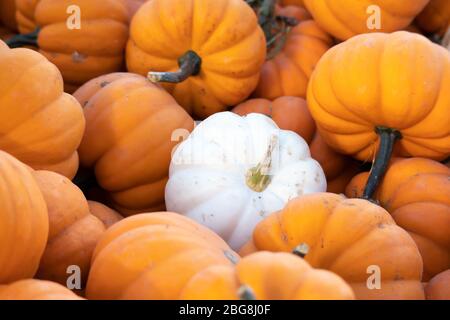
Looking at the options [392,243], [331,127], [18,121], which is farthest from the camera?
[331,127]

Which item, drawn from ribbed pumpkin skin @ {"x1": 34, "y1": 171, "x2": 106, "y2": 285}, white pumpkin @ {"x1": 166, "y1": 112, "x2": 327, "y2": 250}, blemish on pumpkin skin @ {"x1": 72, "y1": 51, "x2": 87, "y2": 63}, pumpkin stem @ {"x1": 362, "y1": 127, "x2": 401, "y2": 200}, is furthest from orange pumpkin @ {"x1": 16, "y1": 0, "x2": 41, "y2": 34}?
pumpkin stem @ {"x1": 362, "y1": 127, "x2": 401, "y2": 200}

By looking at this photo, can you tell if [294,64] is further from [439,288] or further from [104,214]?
[439,288]

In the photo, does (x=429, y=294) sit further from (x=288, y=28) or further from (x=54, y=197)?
(x=288, y=28)

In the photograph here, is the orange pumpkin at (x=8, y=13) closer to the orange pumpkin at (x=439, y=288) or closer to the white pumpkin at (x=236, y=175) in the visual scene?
the white pumpkin at (x=236, y=175)

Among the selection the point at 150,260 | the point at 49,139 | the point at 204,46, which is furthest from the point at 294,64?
the point at 150,260

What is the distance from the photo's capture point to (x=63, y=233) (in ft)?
5.85

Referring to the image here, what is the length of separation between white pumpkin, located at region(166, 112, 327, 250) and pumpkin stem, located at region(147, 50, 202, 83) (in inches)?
8.6

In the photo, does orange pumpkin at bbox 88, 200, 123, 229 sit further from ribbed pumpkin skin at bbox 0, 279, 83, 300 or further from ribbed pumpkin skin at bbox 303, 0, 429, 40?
ribbed pumpkin skin at bbox 303, 0, 429, 40

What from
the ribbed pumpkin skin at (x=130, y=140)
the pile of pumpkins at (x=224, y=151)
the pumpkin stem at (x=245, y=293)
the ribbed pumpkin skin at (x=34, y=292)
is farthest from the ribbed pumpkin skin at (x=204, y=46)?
the pumpkin stem at (x=245, y=293)

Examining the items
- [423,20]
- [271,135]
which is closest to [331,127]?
[271,135]

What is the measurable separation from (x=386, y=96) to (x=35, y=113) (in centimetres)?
98

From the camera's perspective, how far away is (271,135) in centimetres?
233

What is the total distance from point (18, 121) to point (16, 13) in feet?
3.95
